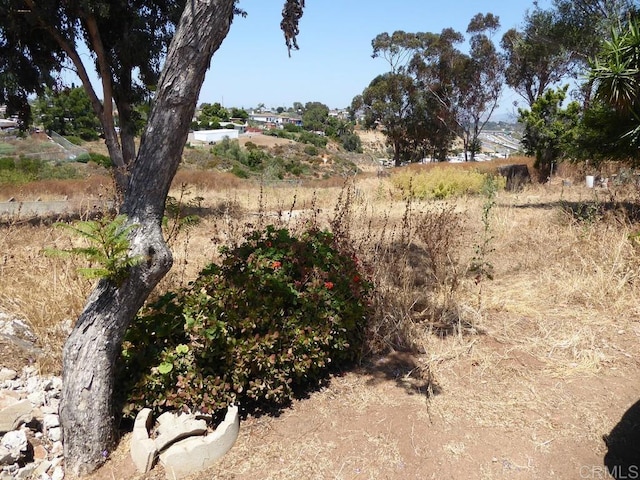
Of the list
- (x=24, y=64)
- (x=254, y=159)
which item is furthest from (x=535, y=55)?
(x=254, y=159)

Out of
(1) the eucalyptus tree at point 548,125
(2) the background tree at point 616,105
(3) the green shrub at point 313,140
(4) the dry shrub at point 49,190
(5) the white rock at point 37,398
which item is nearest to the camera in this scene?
(5) the white rock at point 37,398

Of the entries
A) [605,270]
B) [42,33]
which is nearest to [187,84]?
[605,270]

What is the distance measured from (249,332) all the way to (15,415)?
1.34m

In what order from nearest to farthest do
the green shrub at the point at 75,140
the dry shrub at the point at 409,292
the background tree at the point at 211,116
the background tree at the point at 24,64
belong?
the dry shrub at the point at 409,292, the background tree at the point at 24,64, the green shrub at the point at 75,140, the background tree at the point at 211,116

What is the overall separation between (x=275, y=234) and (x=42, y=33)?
8851 millimetres

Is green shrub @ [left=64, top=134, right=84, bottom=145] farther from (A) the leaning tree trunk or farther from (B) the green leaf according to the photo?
(B) the green leaf

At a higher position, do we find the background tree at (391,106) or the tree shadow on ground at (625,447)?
the background tree at (391,106)

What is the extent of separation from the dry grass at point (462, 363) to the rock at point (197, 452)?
→ 0.07m

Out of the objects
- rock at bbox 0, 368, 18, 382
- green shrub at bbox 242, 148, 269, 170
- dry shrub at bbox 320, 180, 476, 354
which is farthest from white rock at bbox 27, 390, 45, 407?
green shrub at bbox 242, 148, 269, 170

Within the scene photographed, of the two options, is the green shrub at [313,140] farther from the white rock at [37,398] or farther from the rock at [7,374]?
the white rock at [37,398]

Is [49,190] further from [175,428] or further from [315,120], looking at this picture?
[315,120]

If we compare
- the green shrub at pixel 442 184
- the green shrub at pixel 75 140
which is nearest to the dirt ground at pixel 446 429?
the green shrub at pixel 442 184

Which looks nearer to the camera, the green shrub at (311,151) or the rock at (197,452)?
the rock at (197,452)

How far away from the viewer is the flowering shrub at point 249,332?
258cm
